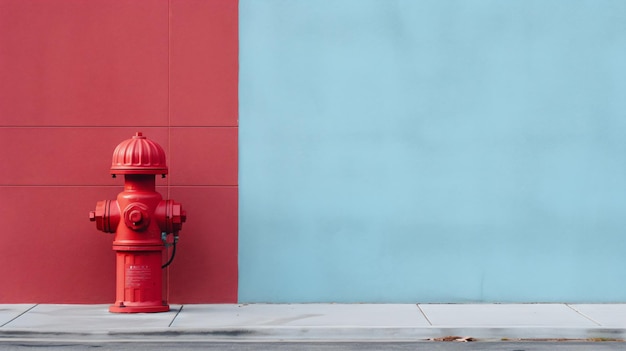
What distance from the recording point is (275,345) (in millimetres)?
10156

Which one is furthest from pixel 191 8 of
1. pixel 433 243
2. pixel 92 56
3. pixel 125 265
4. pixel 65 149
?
pixel 433 243

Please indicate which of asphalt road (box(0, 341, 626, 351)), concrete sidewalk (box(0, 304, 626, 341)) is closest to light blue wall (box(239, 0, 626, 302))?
concrete sidewalk (box(0, 304, 626, 341))

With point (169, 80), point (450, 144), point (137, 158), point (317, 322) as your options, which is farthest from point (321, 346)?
point (169, 80)

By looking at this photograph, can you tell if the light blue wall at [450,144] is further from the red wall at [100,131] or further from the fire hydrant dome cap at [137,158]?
the fire hydrant dome cap at [137,158]

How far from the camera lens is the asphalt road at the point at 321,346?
991cm

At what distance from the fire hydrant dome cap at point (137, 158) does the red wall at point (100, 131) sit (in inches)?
38.3

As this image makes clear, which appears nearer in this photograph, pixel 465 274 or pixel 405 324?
pixel 405 324

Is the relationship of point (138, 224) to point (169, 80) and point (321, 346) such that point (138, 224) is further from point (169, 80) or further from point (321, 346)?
point (321, 346)

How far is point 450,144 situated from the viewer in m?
12.8

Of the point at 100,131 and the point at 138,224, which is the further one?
the point at 100,131

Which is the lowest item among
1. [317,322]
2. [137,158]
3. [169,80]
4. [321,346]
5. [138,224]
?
[321,346]

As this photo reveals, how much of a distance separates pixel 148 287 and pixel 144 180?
116 centimetres

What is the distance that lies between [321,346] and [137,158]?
9.96 feet

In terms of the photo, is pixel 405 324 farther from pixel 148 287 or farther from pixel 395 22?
pixel 395 22
